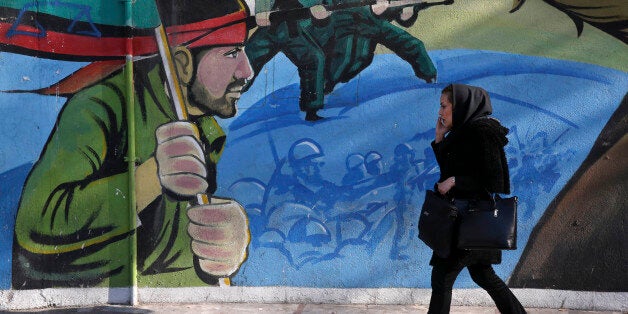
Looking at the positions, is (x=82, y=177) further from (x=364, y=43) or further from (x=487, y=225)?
(x=487, y=225)

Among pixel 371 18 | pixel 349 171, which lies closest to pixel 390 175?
pixel 349 171

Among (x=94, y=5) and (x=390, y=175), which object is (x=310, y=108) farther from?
(x=94, y=5)

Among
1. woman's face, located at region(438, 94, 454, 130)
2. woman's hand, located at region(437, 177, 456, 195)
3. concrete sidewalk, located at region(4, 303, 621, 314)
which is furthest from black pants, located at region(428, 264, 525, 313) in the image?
concrete sidewalk, located at region(4, 303, 621, 314)

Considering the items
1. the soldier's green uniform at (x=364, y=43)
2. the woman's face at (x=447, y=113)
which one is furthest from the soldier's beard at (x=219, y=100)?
the woman's face at (x=447, y=113)

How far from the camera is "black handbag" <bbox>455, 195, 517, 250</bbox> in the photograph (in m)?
4.28

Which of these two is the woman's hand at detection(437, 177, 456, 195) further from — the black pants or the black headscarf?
the black pants

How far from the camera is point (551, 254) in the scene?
570 cm

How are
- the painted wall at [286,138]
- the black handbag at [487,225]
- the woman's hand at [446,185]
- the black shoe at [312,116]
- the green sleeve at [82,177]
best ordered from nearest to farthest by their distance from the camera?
the black handbag at [487,225] → the woman's hand at [446,185] → the painted wall at [286,138] → the black shoe at [312,116] → the green sleeve at [82,177]

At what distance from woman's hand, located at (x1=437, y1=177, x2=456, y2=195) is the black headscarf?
0.93 feet

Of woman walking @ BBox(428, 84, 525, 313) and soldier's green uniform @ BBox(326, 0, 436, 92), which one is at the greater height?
soldier's green uniform @ BBox(326, 0, 436, 92)

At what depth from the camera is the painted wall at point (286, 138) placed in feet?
18.5

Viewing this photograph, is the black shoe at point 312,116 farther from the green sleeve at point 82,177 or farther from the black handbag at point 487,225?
the black handbag at point 487,225

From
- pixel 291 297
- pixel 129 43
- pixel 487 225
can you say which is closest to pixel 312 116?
pixel 291 297

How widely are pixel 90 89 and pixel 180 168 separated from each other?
849 millimetres
